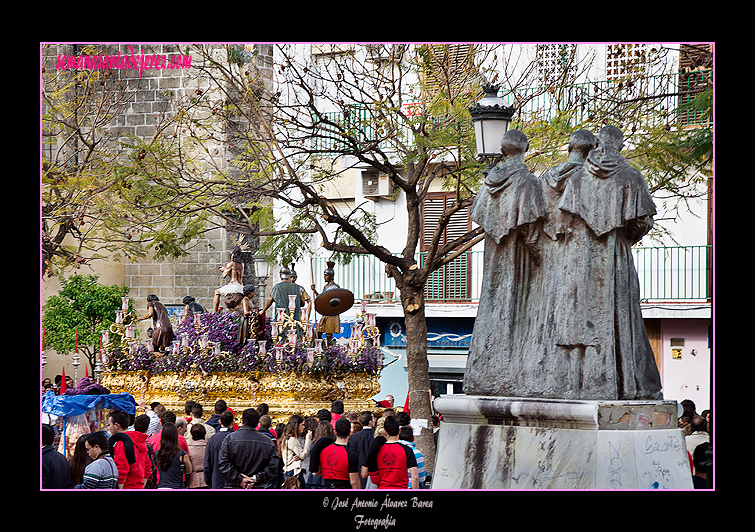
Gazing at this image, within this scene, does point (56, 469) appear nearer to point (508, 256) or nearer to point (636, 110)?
point (508, 256)

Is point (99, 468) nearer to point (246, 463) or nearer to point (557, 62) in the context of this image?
point (246, 463)

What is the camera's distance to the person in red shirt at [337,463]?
8.54 metres

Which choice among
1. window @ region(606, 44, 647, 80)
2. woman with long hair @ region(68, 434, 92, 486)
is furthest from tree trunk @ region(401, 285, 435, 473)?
woman with long hair @ region(68, 434, 92, 486)

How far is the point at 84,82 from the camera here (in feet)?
66.3

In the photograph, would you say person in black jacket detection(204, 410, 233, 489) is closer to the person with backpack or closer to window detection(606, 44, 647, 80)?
the person with backpack

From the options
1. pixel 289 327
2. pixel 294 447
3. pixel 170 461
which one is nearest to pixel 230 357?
pixel 289 327

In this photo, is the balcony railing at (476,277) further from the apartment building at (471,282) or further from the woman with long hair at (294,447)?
the woman with long hair at (294,447)

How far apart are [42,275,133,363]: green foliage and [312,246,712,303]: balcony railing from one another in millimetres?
5662

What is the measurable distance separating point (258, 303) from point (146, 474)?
17629 mm

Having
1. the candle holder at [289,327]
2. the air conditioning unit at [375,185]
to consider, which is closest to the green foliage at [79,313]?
the air conditioning unit at [375,185]

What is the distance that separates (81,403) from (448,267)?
1277 centimetres

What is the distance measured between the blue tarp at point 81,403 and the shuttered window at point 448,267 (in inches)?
464

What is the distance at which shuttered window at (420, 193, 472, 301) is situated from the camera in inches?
947

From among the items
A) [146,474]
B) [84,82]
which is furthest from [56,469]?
[84,82]
